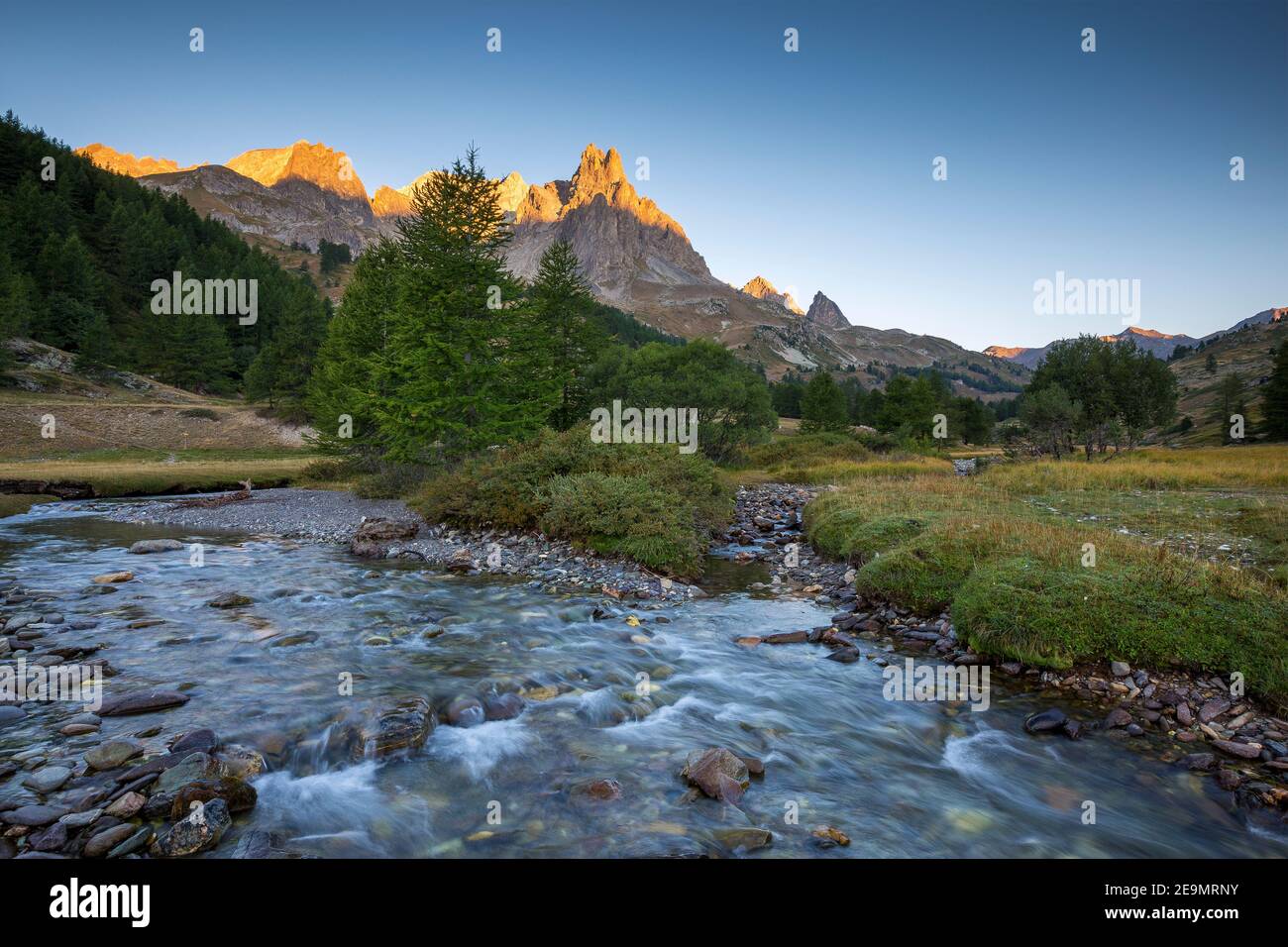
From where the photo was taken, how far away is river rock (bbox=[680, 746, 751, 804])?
7332 mm

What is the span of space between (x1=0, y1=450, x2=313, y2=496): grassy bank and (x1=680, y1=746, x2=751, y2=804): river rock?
137 ft

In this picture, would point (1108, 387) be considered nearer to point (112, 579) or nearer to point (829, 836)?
point (829, 836)

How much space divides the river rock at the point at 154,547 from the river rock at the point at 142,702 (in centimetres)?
1390

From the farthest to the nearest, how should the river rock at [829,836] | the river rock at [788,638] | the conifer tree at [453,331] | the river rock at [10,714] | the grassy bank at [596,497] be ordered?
the conifer tree at [453,331] < the grassy bank at [596,497] < the river rock at [788,638] < the river rock at [10,714] < the river rock at [829,836]

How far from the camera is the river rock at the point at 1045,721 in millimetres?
9117

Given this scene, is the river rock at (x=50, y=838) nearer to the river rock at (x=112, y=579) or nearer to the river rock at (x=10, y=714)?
the river rock at (x=10, y=714)

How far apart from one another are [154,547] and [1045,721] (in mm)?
25488

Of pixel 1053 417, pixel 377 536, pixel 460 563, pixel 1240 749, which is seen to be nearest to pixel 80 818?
pixel 460 563

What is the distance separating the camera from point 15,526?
24.4 metres

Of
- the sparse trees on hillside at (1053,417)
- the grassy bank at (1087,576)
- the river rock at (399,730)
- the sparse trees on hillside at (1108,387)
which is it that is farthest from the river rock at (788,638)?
the sparse trees on hillside at (1108,387)

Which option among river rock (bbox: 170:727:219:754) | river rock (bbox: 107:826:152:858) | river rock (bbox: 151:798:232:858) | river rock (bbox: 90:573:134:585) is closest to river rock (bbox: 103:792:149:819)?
river rock (bbox: 107:826:152:858)

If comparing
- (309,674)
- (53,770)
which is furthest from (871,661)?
(53,770)

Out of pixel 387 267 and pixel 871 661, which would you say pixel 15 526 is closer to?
pixel 387 267

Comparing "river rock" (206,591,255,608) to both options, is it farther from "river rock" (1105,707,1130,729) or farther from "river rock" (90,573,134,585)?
"river rock" (1105,707,1130,729)
